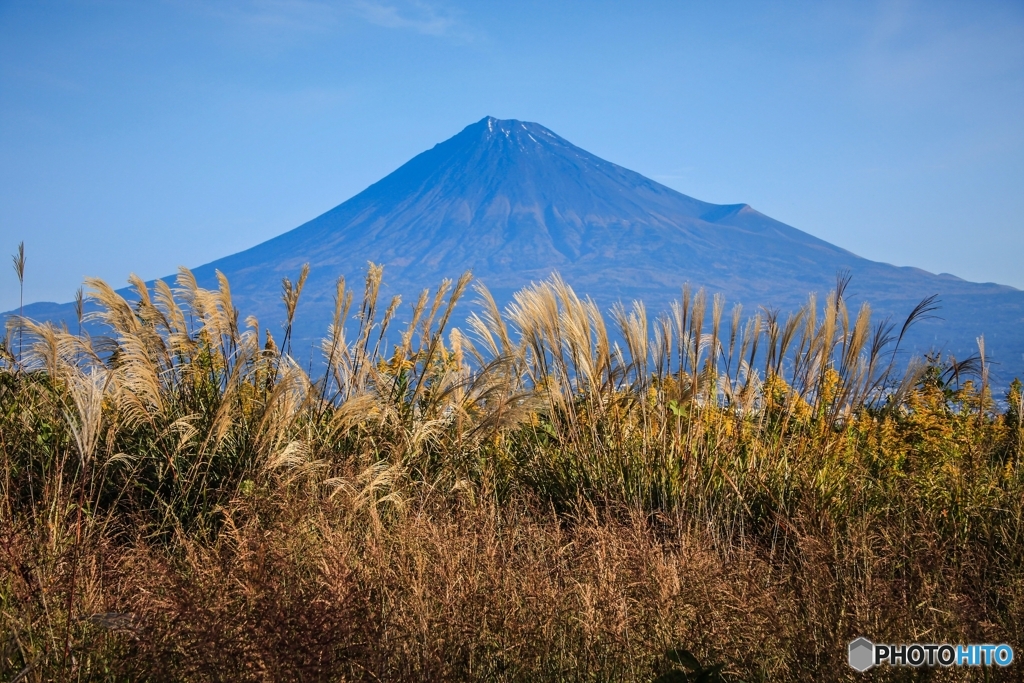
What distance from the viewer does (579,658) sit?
103 inches

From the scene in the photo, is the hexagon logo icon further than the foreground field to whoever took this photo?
No

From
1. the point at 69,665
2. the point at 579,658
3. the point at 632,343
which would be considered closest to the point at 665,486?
the point at 632,343

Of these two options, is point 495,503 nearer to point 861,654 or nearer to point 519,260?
point 861,654

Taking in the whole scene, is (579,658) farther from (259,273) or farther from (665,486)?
(259,273)

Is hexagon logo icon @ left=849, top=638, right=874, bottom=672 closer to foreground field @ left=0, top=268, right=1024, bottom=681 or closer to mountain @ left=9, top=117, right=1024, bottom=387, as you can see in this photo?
foreground field @ left=0, top=268, right=1024, bottom=681

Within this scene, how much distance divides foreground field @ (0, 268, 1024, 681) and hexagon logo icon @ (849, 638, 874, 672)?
0.04m

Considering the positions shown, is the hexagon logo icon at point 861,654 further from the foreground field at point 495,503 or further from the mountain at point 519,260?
the mountain at point 519,260

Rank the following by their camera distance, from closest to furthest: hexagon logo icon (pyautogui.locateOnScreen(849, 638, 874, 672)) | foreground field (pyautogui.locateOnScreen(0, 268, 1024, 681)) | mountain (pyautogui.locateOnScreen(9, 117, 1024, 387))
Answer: hexagon logo icon (pyautogui.locateOnScreen(849, 638, 874, 672)), foreground field (pyautogui.locateOnScreen(0, 268, 1024, 681)), mountain (pyautogui.locateOnScreen(9, 117, 1024, 387))

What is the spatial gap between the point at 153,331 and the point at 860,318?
388 centimetres

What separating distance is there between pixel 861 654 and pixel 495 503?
6.68 feet

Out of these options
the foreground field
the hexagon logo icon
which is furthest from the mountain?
the hexagon logo icon

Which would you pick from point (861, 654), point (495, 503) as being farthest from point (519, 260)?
point (861, 654)

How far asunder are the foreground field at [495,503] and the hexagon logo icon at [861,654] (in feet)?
0.13

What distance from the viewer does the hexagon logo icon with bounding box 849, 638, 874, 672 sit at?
2.26 m
